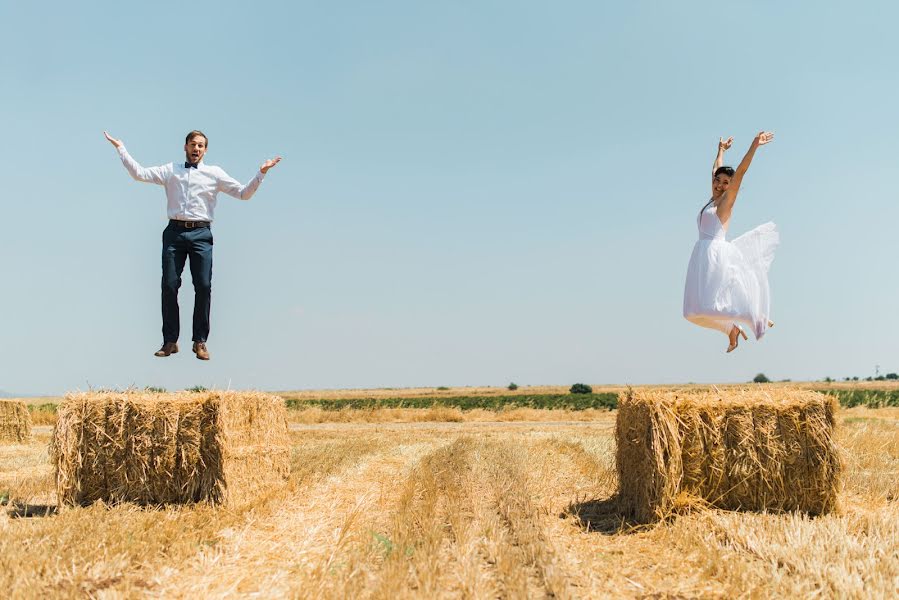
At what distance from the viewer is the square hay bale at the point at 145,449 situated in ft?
26.7

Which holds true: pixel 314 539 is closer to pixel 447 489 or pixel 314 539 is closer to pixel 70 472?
pixel 447 489

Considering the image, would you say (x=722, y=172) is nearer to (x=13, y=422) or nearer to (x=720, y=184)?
(x=720, y=184)

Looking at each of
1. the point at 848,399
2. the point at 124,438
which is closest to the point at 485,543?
the point at 124,438

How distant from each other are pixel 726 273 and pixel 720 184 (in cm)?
89

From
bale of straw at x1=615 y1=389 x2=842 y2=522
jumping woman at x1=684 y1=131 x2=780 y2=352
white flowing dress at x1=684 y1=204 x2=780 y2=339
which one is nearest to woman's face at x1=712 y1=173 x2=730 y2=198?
jumping woman at x1=684 y1=131 x2=780 y2=352

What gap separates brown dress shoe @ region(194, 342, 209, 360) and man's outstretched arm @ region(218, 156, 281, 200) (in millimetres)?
1533

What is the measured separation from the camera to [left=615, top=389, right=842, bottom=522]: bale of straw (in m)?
7.48

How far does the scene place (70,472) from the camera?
26.9 ft

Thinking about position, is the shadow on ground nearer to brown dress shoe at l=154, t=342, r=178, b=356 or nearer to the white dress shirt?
brown dress shoe at l=154, t=342, r=178, b=356

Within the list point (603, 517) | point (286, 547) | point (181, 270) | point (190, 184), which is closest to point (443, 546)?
point (286, 547)

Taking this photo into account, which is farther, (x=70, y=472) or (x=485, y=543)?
(x=70, y=472)

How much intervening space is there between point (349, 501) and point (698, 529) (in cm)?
374

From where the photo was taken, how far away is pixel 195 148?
301 inches

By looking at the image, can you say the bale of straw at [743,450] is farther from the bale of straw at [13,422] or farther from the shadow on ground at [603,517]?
the bale of straw at [13,422]
